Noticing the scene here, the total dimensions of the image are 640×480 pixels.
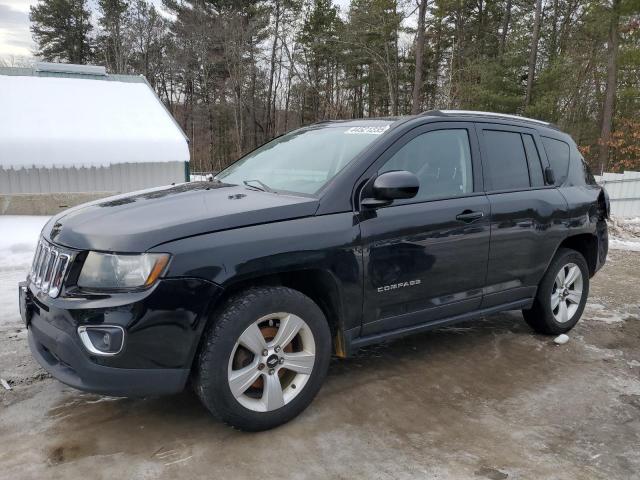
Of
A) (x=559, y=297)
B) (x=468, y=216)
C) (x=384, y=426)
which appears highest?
(x=468, y=216)

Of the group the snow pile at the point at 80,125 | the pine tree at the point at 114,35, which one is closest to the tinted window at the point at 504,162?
the snow pile at the point at 80,125

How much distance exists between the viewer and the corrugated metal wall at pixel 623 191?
14852mm

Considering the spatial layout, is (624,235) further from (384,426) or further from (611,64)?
(611,64)

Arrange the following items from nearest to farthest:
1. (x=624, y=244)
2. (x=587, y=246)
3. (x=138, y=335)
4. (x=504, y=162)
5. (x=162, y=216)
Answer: (x=138, y=335), (x=162, y=216), (x=504, y=162), (x=587, y=246), (x=624, y=244)

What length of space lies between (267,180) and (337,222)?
31.7 inches

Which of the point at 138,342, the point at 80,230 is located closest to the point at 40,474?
the point at 138,342

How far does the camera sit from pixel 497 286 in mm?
4035

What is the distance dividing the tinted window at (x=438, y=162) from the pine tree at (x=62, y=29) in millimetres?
39308

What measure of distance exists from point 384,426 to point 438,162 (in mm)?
1847

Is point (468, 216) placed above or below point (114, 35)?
below

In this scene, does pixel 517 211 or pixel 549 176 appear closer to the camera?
pixel 517 211

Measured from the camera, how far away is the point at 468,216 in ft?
12.2

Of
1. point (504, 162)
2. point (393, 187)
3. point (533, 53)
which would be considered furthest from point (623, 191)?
point (393, 187)

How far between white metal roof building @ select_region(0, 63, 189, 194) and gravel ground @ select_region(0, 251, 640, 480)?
1025 cm
